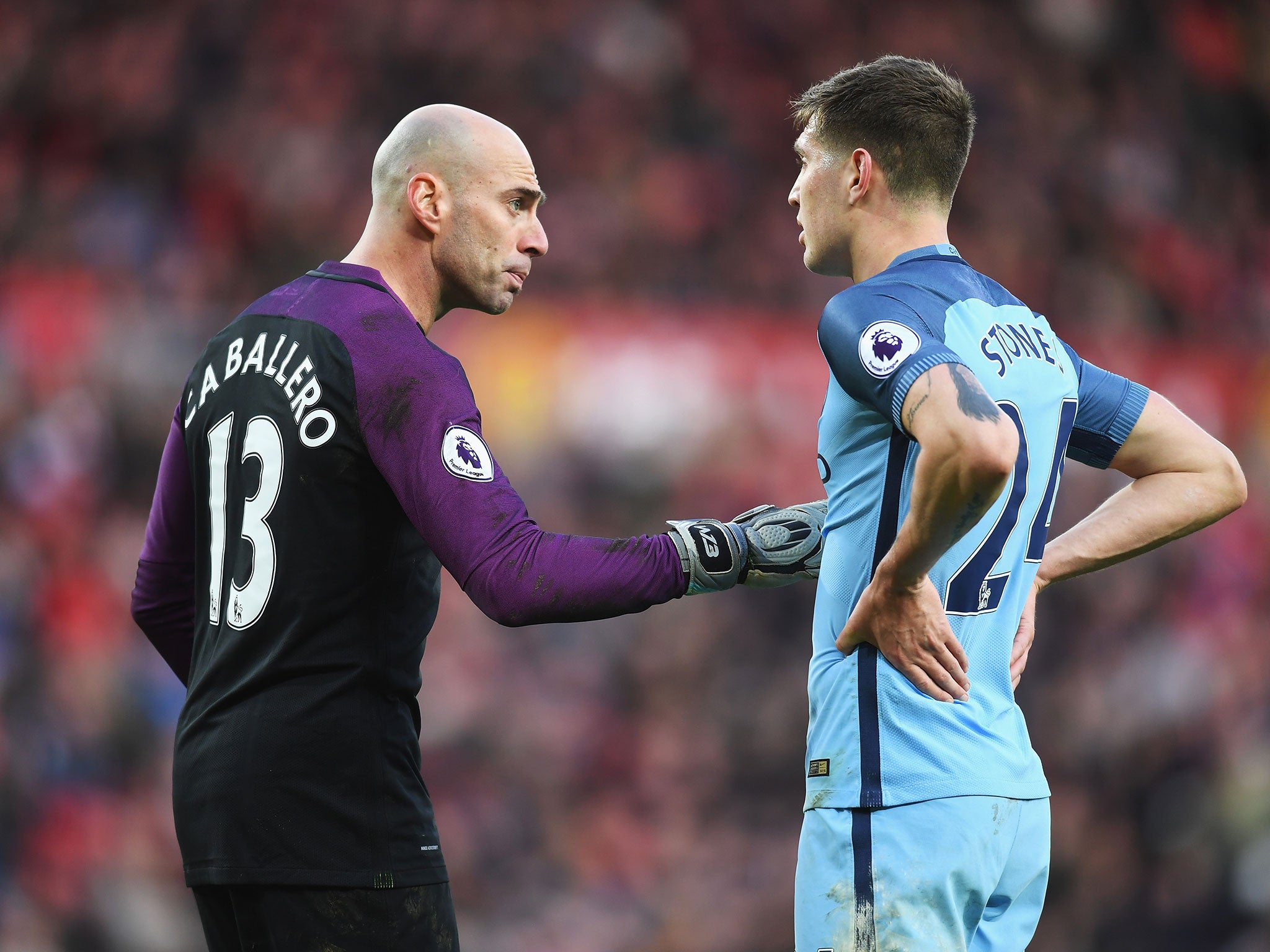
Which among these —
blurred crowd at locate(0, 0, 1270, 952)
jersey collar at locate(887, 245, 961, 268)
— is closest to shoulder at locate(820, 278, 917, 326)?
jersey collar at locate(887, 245, 961, 268)

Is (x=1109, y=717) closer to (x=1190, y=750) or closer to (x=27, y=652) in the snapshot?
(x=1190, y=750)

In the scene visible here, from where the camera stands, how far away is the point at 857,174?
269 centimetres

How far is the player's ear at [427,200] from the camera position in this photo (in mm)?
2902

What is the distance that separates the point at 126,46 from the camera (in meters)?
8.34

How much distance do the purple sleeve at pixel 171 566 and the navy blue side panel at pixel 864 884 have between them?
1468 mm

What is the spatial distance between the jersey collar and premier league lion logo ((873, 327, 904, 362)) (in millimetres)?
310

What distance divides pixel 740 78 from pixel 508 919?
5.99 metres

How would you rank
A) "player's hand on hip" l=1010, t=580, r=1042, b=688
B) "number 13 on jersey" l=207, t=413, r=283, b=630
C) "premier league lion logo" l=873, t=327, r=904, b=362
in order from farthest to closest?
"player's hand on hip" l=1010, t=580, r=1042, b=688, "number 13 on jersey" l=207, t=413, r=283, b=630, "premier league lion logo" l=873, t=327, r=904, b=362

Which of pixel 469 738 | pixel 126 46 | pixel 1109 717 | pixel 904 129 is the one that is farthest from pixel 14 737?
pixel 1109 717

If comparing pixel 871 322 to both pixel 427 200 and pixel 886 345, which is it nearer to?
pixel 886 345

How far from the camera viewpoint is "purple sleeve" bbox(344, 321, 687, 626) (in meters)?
2.43

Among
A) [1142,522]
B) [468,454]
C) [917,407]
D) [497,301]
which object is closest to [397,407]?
[468,454]

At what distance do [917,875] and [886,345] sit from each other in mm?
936

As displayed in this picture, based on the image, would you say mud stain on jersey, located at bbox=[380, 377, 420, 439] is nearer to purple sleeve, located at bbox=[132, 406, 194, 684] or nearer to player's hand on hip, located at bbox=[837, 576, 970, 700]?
purple sleeve, located at bbox=[132, 406, 194, 684]
